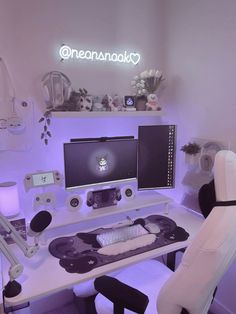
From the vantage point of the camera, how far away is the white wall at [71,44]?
1.54 meters

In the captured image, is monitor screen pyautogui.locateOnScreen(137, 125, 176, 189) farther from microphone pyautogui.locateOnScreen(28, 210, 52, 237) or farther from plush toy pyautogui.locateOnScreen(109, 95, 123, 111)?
microphone pyautogui.locateOnScreen(28, 210, 52, 237)

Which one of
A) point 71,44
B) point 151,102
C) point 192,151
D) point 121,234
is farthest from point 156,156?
point 71,44

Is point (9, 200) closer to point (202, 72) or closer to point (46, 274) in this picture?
point (46, 274)

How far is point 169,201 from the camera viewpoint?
1.89 metres

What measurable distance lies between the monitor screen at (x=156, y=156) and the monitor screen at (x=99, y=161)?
61 millimetres

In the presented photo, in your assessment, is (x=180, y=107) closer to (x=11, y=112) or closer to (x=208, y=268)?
(x=11, y=112)

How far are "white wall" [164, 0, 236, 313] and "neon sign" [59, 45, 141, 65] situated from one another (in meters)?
0.32

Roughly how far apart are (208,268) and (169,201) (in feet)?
3.54

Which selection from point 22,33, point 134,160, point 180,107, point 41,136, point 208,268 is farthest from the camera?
point 180,107

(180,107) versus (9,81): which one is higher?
(9,81)

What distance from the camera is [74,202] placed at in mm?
1683

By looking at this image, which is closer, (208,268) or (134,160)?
(208,268)

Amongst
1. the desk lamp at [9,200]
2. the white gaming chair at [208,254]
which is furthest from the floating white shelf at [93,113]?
the white gaming chair at [208,254]

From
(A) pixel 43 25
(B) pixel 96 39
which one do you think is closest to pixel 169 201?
(B) pixel 96 39
